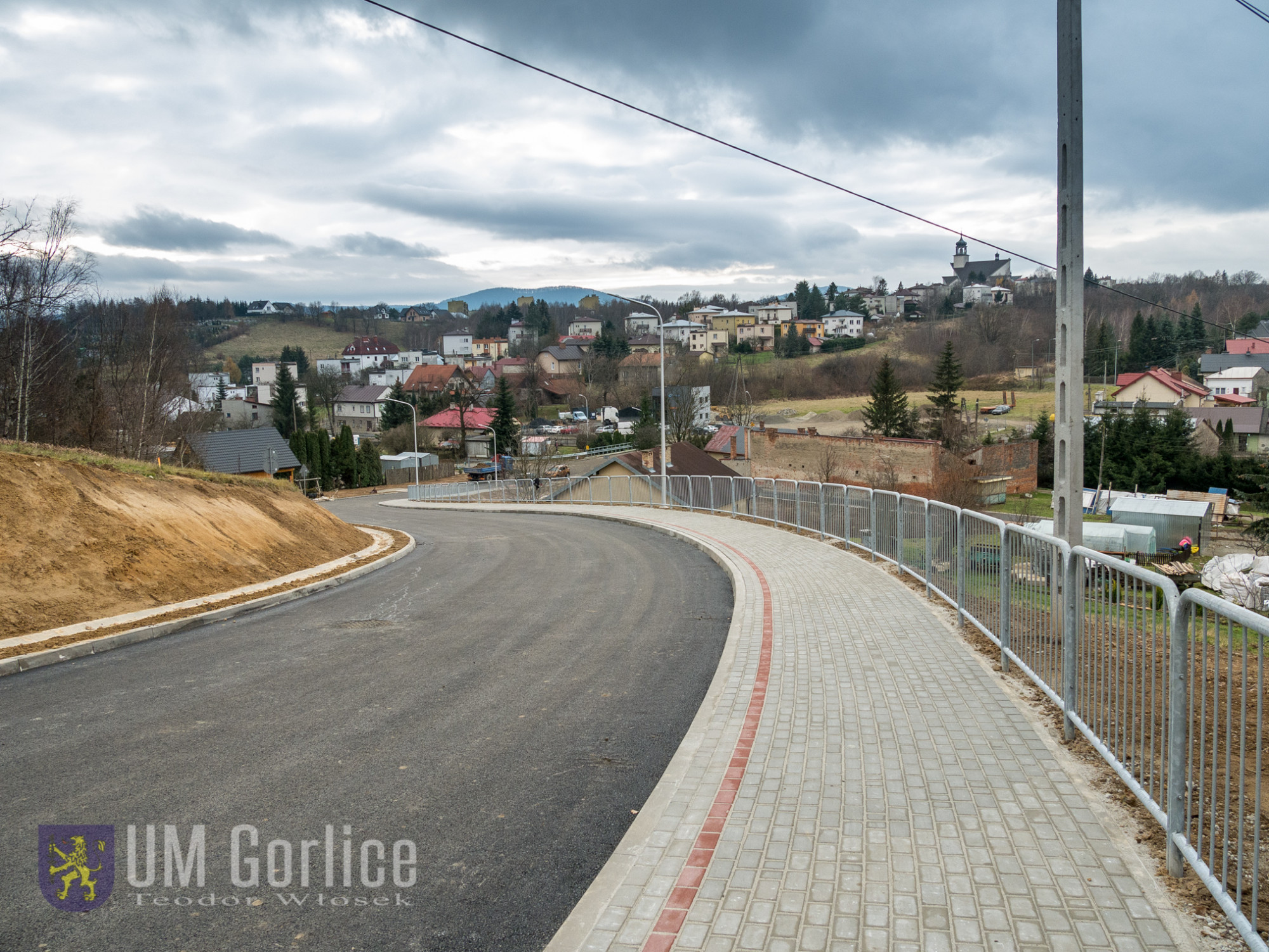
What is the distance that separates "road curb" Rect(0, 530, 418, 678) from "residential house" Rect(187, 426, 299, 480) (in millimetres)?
44023

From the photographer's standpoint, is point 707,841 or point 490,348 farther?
point 490,348

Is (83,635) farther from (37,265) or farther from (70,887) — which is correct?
(37,265)

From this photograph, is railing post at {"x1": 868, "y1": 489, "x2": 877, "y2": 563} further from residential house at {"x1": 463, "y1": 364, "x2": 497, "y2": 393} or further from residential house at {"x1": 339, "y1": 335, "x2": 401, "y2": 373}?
residential house at {"x1": 339, "y1": 335, "x2": 401, "y2": 373}

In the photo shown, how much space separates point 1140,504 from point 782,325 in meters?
136

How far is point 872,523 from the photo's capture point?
533 inches

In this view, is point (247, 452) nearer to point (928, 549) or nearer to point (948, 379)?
point (928, 549)

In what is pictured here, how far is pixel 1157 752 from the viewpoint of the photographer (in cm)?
420

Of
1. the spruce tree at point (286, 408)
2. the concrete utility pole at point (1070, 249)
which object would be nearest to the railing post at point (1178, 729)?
the concrete utility pole at point (1070, 249)

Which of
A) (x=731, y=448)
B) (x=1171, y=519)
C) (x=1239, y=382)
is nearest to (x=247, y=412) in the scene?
(x=731, y=448)

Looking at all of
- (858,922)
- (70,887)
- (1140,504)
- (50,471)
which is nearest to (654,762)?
(858,922)

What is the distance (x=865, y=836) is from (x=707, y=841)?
0.83 meters

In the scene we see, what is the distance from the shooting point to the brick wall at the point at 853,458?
159 feet

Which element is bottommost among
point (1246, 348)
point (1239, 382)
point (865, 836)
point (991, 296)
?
point (865, 836)

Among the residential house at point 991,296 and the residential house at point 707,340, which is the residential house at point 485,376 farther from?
the residential house at point 991,296
